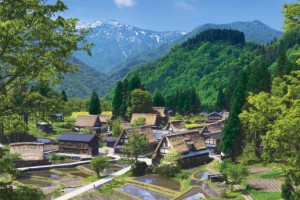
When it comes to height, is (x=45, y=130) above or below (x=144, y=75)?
below

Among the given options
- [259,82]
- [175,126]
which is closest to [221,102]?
[175,126]

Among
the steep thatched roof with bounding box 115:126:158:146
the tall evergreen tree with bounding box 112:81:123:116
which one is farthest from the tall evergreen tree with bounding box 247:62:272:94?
the tall evergreen tree with bounding box 112:81:123:116

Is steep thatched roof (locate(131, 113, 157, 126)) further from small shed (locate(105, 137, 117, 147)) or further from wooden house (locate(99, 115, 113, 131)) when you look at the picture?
small shed (locate(105, 137, 117, 147))

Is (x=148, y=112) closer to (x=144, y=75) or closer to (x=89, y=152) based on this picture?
(x=89, y=152)

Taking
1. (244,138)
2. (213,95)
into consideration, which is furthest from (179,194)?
(213,95)

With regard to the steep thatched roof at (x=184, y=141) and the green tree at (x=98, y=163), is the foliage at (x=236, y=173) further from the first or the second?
the green tree at (x=98, y=163)
